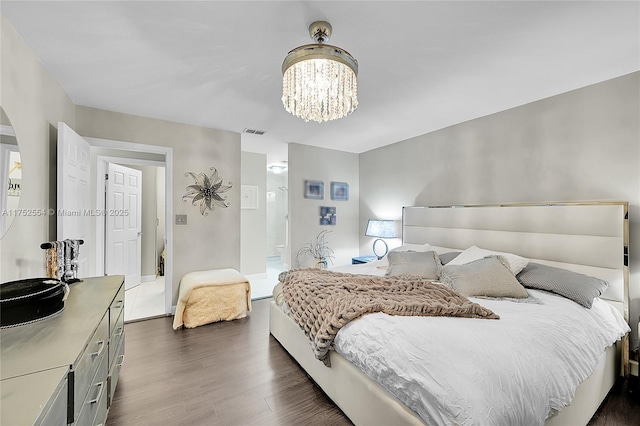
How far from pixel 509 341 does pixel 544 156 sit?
221cm

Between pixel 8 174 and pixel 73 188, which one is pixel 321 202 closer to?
pixel 73 188

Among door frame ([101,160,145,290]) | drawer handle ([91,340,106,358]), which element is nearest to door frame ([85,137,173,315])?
door frame ([101,160,145,290])

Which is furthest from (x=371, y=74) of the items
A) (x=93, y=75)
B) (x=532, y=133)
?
(x=93, y=75)

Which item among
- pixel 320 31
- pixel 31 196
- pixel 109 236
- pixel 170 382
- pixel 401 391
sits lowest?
pixel 170 382

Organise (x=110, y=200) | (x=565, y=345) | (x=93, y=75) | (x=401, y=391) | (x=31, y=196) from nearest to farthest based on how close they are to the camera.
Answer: (x=401, y=391) < (x=565, y=345) < (x=31, y=196) < (x=93, y=75) < (x=110, y=200)

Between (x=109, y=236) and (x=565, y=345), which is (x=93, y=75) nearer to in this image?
(x=109, y=236)

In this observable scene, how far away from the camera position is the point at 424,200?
3943 mm

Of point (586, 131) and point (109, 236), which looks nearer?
point (586, 131)

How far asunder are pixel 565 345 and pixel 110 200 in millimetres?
5380

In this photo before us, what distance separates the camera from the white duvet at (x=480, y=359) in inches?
44.7


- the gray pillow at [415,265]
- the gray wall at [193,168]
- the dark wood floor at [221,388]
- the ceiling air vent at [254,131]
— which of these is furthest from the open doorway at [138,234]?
the gray pillow at [415,265]

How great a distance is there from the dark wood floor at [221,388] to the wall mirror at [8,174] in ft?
4.55

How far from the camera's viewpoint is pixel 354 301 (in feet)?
6.00

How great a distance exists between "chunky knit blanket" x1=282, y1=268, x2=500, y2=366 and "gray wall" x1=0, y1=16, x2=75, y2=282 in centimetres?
188
